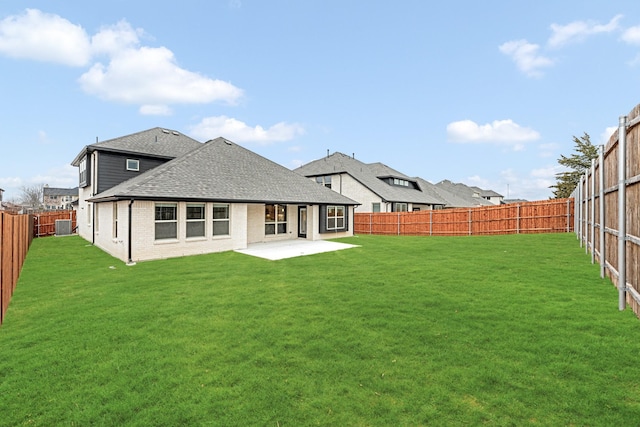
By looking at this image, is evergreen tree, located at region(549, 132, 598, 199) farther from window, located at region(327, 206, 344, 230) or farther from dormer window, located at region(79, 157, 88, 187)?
dormer window, located at region(79, 157, 88, 187)

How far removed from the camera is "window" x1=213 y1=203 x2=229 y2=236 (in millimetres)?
15273

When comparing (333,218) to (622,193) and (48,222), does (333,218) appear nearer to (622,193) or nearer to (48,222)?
(622,193)

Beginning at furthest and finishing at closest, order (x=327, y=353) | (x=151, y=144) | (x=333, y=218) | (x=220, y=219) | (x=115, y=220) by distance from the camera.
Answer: (x=333, y=218) < (x=151, y=144) < (x=220, y=219) < (x=115, y=220) < (x=327, y=353)

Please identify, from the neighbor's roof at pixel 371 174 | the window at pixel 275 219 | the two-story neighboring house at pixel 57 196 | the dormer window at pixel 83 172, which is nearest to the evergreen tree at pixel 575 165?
the neighbor's roof at pixel 371 174

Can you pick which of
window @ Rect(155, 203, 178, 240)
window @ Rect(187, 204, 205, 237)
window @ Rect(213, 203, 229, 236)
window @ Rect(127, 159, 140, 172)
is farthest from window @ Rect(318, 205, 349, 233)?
window @ Rect(127, 159, 140, 172)

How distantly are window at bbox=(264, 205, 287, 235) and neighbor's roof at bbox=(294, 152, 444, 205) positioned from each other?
13234 mm

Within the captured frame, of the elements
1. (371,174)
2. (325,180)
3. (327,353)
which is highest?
(371,174)

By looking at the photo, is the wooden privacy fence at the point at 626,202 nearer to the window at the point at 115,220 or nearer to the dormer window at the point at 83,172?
the window at the point at 115,220

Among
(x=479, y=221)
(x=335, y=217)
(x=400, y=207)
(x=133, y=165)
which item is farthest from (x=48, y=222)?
(x=479, y=221)

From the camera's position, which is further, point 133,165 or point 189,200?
point 133,165

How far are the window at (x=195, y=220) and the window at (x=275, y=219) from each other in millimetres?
5064

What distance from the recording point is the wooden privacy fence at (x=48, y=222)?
922 inches

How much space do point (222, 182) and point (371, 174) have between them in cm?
2347

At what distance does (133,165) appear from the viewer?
19.4 meters
